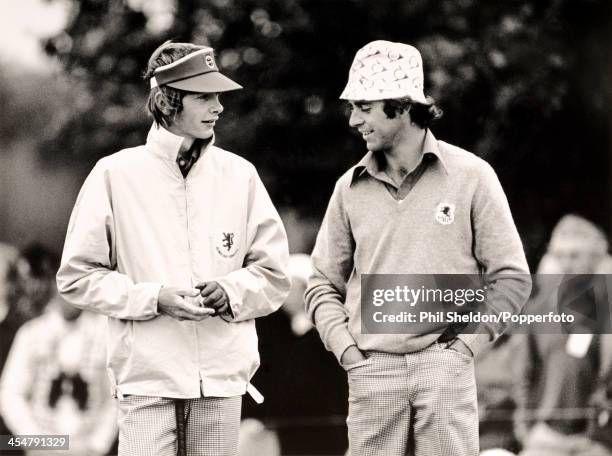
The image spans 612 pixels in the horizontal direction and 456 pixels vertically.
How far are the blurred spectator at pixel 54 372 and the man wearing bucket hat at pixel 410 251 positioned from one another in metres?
1.49

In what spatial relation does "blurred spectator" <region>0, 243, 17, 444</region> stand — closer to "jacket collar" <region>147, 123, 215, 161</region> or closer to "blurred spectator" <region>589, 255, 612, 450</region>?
"jacket collar" <region>147, 123, 215, 161</region>

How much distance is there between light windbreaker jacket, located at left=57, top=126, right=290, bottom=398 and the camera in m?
3.08

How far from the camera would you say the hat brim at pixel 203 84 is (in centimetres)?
323

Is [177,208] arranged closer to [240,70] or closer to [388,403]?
[388,403]

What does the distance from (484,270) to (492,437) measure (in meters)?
1.59

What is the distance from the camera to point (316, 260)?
11.3 feet

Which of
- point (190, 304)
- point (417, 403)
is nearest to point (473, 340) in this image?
point (417, 403)

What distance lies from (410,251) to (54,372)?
1.94 metres

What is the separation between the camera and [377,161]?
3.32 m

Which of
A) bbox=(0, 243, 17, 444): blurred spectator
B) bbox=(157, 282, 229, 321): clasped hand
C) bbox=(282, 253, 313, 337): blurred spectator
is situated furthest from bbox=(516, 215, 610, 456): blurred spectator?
bbox=(0, 243, 17, 444): blurred spectator

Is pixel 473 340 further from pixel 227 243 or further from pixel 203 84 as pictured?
pixel 203 84

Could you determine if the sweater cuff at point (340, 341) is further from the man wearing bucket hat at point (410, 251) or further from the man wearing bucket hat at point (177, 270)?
the man wearing bucket hat at point (177, 270)

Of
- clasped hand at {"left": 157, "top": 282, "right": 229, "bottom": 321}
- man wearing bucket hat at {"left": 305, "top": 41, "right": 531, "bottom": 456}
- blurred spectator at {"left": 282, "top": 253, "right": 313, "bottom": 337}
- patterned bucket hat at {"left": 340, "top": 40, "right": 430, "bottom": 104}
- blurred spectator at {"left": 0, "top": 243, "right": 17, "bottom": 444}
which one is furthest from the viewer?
blurred spectator at {"left": 282, "top": 253, "right": 313, "bottom": 337}

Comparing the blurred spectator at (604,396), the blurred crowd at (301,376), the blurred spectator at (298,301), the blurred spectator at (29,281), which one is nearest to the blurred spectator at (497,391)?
the blurred crowd at (301,376)
